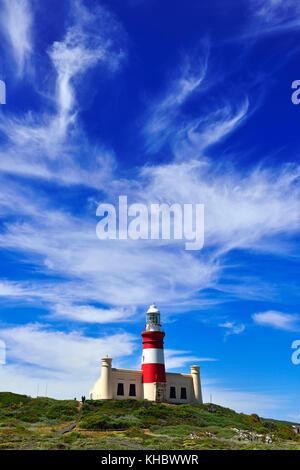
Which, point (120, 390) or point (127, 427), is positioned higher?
point (120, 390)

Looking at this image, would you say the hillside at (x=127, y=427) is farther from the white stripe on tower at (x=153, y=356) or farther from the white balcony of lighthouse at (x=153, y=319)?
the white balcony of lighthouse at (x=153, y=319)

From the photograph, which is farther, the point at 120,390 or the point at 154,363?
the point at 154,363

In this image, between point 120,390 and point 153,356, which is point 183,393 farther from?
point 120,390

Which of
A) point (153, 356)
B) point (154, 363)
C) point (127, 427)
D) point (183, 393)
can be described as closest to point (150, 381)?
point (154, 363)

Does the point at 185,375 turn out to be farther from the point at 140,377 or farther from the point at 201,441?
the point at 201,441

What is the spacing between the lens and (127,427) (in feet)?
116

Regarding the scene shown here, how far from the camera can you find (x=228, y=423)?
140 feet

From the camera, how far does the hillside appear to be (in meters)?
25.7

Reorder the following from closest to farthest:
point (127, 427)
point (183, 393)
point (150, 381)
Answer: point (127, 427) < point (150, 381) < point (183, 393)

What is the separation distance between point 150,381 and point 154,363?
2262 mm

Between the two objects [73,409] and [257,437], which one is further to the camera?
[73,409]

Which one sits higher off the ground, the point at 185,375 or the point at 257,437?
the point at 185,375
